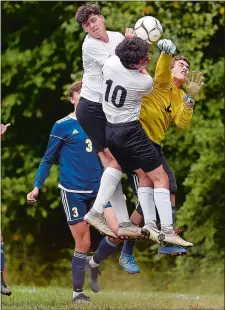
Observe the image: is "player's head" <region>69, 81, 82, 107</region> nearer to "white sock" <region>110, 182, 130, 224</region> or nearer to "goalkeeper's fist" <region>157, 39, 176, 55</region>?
"white sock" <region>110, 182, 130, 224</region>

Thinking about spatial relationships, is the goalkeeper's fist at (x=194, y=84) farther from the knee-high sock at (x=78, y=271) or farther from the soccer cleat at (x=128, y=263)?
the knee-high sock at (x=78, y=271)

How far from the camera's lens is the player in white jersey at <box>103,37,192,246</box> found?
978cm

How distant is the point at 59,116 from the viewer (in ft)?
69.4

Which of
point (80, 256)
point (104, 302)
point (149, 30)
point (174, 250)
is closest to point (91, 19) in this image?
point (149, 30)

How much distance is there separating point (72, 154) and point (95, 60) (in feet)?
7.27

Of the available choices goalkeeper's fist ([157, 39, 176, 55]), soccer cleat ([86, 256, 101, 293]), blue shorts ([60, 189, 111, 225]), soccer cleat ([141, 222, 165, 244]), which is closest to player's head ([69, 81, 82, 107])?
blue shorts ([60, 189, 111, 225])

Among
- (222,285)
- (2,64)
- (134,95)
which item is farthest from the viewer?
(2,64)

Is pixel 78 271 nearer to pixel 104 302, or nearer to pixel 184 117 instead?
pixel 104 302

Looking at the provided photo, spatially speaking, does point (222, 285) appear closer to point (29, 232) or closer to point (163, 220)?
point (29, 232)

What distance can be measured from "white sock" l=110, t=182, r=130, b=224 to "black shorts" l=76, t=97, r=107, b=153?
560mm

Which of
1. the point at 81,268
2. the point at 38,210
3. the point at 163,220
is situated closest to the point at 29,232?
the point at 38,210

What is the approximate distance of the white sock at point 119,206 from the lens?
10.4 meters

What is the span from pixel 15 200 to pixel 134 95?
36.2 feet

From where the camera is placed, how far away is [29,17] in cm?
2080
